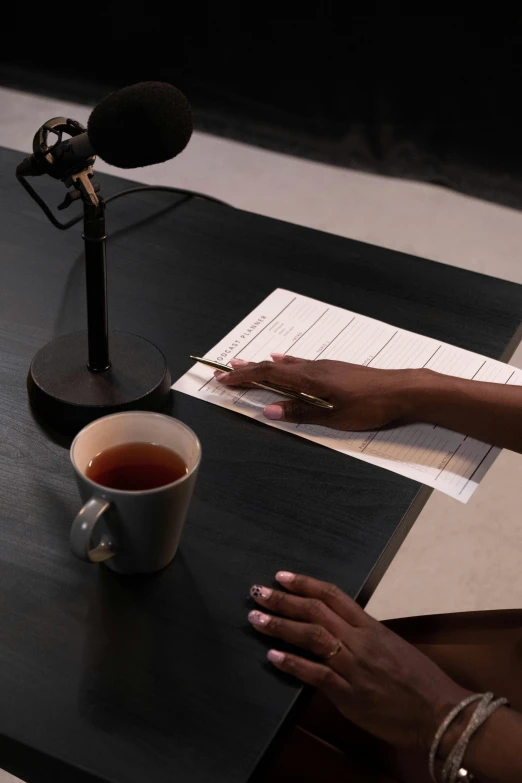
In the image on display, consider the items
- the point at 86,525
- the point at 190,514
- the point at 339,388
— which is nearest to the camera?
the point at 86,525

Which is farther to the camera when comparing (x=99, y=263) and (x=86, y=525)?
(x=99, y=263)

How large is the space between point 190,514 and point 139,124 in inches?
13.1

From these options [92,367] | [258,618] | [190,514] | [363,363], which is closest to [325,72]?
[363,363]

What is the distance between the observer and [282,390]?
3.14ft

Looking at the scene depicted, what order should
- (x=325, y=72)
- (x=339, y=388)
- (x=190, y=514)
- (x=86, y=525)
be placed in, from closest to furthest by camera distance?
(x=86, y=525) → (x=190, y=514) → (x=339, y=388) → (x=325, y=72)

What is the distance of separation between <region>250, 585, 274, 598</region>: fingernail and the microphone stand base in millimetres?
225

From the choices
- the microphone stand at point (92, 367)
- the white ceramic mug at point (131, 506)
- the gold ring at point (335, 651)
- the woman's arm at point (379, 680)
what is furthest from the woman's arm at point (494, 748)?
the microphone stand at point (92, 367)

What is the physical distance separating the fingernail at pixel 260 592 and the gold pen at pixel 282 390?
25cm

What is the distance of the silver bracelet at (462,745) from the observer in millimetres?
750

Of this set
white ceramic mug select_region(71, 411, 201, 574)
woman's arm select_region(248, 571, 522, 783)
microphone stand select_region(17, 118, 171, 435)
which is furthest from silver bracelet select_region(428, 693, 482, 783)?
microphone stand select_region(17, 118, 171, 435)

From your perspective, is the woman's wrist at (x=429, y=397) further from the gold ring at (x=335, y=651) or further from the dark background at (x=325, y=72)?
the dark background at (x=325, y=72)

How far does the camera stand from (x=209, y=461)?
0.87 metres

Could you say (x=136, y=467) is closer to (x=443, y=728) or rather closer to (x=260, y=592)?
(x=260, y=592)

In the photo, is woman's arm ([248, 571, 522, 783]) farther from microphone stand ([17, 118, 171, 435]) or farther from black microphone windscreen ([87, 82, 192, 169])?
black microphone windscreen ([87, 82, 192, 169])
